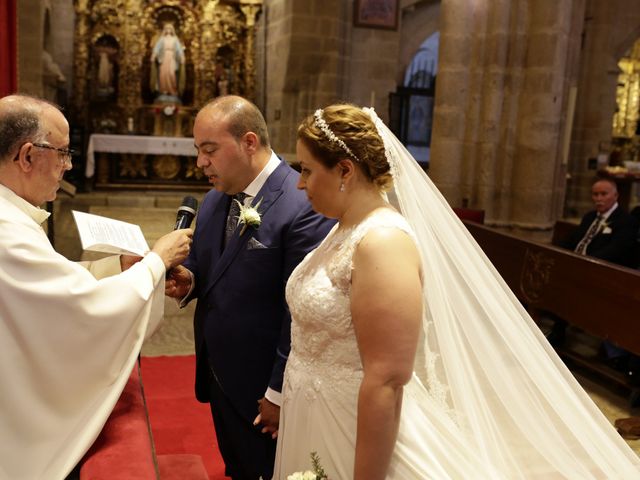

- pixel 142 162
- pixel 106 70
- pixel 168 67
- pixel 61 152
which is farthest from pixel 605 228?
pixel 106 70

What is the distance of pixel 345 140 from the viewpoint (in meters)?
1.93

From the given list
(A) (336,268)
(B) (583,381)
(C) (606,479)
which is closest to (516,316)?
(C) (606,479)

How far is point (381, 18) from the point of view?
12359 millimetres

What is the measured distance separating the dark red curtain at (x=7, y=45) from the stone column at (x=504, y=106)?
15.0 ft

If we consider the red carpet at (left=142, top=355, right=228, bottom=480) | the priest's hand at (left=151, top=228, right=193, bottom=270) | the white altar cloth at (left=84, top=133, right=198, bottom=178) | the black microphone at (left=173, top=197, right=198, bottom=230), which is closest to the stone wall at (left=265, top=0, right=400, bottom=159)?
the white altar cloth at (left=84, top=133, right=198, bottom=178)

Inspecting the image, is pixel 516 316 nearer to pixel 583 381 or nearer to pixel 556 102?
pixel 583 381

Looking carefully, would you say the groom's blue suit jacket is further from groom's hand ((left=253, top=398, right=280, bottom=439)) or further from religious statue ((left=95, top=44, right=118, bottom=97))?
religious statue ((left=95, top=44, right=118, bottom=97))

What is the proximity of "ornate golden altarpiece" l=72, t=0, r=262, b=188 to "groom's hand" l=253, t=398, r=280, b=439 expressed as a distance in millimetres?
11073

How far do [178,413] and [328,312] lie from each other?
2.62 meters

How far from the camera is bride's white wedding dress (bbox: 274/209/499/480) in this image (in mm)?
1922

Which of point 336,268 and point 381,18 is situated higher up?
point 381,18

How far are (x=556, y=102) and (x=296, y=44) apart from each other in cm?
579

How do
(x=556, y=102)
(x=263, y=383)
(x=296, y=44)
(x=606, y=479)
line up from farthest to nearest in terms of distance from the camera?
(x=296, y=44)
(x=556, y=102)
(x=263, y=383)
(x=606, y=479)

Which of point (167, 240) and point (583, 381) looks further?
point (583, 381)
